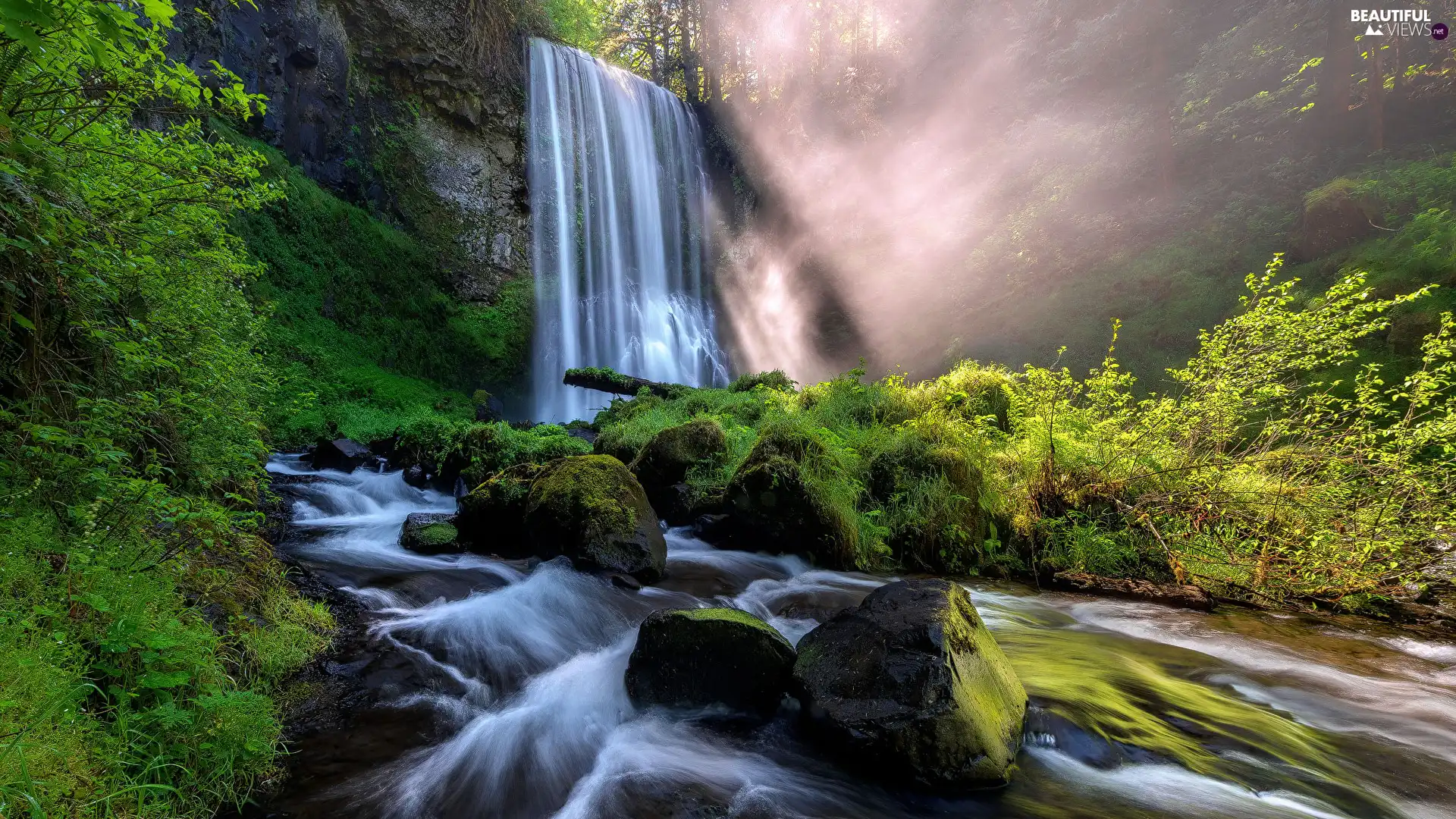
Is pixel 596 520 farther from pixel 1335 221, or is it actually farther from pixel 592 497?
pixel 1335 221

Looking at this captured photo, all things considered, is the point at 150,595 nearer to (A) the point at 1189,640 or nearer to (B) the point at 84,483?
(B) the point at 84,483

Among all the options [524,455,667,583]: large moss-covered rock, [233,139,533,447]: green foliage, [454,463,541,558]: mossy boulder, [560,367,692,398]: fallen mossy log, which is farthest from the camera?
[560,367,692,398]: fallen mossy log

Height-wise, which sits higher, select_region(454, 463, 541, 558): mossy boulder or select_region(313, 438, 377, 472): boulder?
select_region(313, 438, 377, 472): boulder

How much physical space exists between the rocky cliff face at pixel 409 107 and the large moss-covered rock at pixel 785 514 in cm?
1540

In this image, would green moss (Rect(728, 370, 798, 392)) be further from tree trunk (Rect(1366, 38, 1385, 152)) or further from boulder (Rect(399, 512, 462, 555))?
tree trunk (Rect(1366, 38, 1385, 152))

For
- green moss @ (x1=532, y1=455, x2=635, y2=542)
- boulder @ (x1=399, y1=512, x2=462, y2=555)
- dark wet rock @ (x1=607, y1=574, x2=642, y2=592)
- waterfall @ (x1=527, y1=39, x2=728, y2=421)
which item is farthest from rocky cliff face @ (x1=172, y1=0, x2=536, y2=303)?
dark wet rock @ (x1=607, y1=574, x2=642, y2=592)

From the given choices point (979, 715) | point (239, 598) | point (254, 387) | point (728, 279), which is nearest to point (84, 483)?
point (239, 598)

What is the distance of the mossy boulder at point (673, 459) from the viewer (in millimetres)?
7355

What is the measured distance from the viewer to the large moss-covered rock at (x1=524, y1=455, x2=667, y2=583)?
17.3ft

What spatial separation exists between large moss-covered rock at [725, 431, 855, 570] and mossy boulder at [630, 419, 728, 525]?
118 centimetres

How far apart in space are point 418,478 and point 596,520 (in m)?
5.70

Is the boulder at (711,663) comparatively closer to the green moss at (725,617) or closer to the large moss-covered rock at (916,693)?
the green moss at (725,617)

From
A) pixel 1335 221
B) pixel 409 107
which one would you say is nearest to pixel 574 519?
pixel 1335 221

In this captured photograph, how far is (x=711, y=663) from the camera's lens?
337 centimetres
